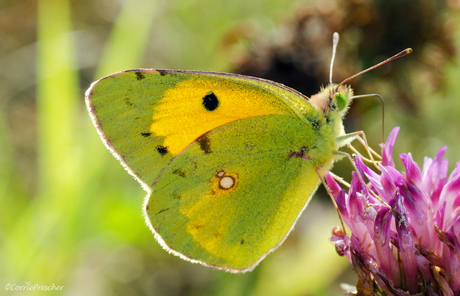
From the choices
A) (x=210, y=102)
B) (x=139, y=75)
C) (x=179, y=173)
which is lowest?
(x=179, y=173)

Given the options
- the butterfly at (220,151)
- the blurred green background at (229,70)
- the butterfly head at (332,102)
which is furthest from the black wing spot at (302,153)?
the blurred green background at (229,70)

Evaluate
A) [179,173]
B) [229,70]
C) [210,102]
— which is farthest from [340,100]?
[229,70]

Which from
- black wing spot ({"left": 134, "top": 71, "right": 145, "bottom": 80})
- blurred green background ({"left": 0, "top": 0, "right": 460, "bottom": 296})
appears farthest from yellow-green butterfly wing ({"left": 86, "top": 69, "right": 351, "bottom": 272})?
blurred green background ({"left": 0, "top": 0, "right": 460, "bottom": 296})

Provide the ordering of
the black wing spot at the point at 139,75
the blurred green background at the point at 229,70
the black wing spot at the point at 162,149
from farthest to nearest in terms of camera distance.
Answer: the blurred green background at the point at 229,70 → the black wing spot at the point at 162,149 → the black wing spot at the point at 139,75

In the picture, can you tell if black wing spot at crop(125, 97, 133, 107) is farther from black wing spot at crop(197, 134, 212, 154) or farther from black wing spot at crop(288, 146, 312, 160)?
black wing spot at crop(288, 146, 312, 160)

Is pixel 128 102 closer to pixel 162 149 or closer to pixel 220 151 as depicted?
pixel 162 149

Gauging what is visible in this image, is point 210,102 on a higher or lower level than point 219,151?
higher

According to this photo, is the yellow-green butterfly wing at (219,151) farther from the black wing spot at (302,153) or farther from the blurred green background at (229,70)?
the blurred green background at (229,70)

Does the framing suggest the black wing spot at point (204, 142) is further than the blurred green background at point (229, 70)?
No
